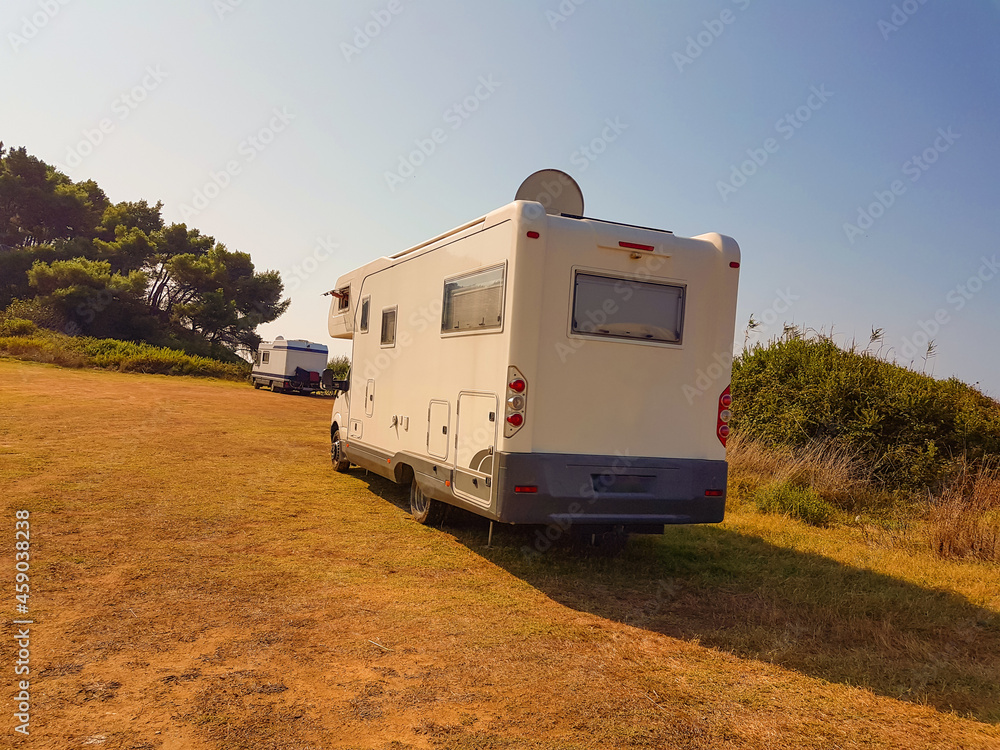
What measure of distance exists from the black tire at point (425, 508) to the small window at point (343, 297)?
3.63 meters

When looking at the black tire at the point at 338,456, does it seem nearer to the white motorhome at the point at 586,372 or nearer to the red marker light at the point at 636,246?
the white motorhome at the point at 586,372

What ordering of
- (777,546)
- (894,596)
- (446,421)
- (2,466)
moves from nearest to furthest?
(894,596) < (446,421) < (777,546) < (2,466)

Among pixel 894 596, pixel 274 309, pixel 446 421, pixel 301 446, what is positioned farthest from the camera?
pixel 274 309

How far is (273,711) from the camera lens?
3516 millimetres

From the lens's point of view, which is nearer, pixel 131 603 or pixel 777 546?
pixel 131 603

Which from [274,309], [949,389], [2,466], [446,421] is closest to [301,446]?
[2,466]

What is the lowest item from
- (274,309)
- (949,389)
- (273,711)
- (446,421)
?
(273,711)

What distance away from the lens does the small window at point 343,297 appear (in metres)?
10.7

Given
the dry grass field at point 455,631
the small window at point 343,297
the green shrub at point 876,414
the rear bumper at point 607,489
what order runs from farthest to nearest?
the green shrub at point 876,414, the small window at point 343,297, the rear bumper at point 607,489, the dry grass field at point 455,631

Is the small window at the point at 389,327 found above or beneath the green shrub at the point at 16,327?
beneath

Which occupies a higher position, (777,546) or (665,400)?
(665,400)

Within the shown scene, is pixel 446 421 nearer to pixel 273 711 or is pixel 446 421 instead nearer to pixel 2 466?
pixel 273 711

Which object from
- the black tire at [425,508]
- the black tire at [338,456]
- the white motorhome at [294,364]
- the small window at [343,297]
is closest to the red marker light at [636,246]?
the black tire at [425,508]

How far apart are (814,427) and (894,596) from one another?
6.30m
